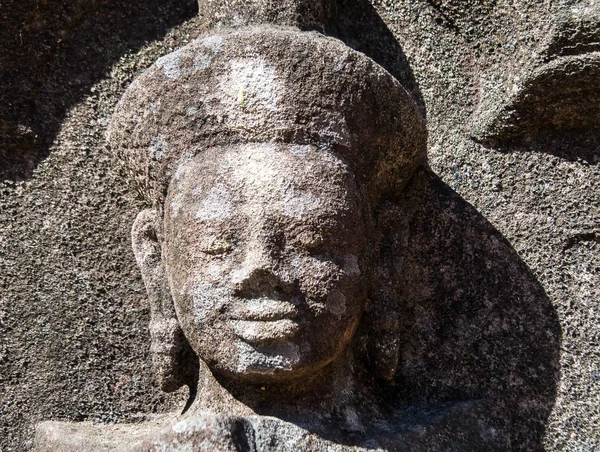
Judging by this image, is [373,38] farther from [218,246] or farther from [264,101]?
[218,246]

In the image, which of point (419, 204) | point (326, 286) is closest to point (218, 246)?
point (326, 286)

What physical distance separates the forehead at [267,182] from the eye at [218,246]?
4cm

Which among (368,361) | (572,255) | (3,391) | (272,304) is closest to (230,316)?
(272,304)

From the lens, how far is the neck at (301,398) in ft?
Answer: 5.02

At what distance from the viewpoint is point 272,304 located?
144 cm

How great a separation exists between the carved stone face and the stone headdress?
0.15ft

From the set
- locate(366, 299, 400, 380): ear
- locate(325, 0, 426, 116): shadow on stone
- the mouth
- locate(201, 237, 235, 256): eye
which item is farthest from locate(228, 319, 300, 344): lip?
locate(325, 0, 426, 116): shadow on stone

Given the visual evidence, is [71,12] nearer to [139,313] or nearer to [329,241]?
[139,313]

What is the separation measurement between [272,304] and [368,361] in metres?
0.34

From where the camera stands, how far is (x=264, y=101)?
1504 mm

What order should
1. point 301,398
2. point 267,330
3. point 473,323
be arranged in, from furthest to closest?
1. point 473,323
2. point 301,398
3. point 267,330

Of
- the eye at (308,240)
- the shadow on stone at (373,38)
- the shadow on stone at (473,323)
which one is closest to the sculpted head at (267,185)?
the eye at (308,240)

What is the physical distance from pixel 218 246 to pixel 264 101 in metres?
0.29

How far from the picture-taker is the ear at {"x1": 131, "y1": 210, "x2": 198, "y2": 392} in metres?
1.67
